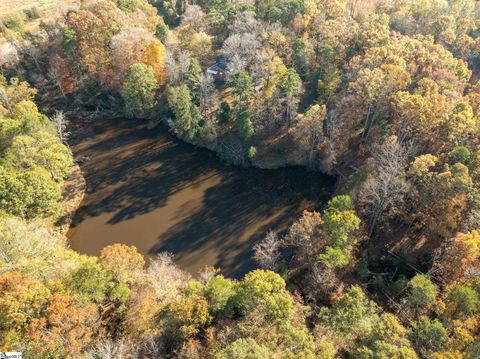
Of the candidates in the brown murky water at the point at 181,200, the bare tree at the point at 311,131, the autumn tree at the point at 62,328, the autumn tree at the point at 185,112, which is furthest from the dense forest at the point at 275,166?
the brown murky water at the point at 181,200

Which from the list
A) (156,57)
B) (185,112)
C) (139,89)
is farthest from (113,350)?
(156,57)

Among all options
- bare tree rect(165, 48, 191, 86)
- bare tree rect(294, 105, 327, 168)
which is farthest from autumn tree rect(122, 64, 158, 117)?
bare tree rect(294, 105, 327, 168)

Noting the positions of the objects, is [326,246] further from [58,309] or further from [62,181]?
[62,181]

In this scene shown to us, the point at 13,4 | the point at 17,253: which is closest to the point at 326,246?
the point at 17,253

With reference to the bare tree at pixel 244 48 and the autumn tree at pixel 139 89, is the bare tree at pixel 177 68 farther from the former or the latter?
the bare tree at pixel 244 48

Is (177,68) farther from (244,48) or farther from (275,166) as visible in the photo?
(275,166)

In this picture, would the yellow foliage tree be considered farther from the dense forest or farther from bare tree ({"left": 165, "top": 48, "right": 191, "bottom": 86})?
bare tree ({"left": 165, "top": 48, "right": 191, "bottom": 86})
